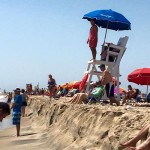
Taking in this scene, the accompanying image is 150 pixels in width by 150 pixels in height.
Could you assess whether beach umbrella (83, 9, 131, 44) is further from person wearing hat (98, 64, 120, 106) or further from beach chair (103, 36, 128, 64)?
person wearing hat (98, 64, 120, 106)

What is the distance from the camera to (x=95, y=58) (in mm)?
12578

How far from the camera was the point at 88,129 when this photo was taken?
8836 millimetres

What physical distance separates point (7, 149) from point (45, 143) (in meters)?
1.14

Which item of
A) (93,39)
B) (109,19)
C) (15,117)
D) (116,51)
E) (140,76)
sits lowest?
(15,117)

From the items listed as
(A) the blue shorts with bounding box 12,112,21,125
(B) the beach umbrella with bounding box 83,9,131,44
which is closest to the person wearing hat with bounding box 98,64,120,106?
(B) the beach umbrella with bounding box 83,9,131,44

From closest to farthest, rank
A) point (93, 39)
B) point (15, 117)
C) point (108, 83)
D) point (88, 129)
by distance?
point (88, 129) < point (108, 83) < point (93, 39) < point (15, 117)

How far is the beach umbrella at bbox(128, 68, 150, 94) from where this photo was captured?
1529 cm

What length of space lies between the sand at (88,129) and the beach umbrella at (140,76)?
3.86 metres

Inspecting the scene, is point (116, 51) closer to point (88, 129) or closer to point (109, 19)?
point (109, 19)

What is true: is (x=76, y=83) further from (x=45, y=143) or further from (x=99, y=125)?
(x=99, y=125)

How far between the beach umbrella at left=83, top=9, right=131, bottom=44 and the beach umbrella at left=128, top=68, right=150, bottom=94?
8.69 ft

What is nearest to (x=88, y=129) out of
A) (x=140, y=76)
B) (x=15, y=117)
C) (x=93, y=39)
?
(x=93, y=39)

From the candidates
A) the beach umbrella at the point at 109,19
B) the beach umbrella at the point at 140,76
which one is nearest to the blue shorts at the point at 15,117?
the beach umbrella at the point at 109,19

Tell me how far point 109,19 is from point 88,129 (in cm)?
492
